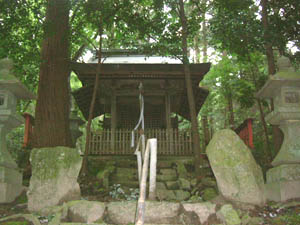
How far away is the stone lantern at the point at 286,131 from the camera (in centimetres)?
534

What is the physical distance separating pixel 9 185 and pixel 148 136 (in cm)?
683

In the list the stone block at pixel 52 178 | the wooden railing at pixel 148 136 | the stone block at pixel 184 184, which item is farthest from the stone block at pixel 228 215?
the wooden railing at pixel 148 136

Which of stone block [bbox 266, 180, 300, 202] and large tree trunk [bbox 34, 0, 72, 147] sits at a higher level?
large tree trunk [bbox 34, 0, 72, 147]

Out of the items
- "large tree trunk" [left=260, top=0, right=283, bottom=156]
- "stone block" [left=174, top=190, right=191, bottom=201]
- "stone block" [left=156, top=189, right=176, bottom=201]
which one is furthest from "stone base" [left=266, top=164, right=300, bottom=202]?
"large tree trunk" [left=260, top=0, right=283, bottom=156]

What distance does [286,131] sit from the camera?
5.85 metres

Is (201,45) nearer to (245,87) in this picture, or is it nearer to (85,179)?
(245,87)

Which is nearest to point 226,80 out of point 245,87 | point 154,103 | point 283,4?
point 245,87

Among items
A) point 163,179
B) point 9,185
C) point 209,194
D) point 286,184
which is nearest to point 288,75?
point 286,184

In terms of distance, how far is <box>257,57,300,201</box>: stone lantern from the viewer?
5.34m

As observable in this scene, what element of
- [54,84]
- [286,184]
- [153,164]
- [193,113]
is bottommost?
[286,184]

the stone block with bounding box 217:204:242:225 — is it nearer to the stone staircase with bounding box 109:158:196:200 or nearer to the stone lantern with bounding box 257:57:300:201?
the stone lantern with bounding box 257:57:300:201

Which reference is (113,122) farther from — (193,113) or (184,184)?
(184,184)

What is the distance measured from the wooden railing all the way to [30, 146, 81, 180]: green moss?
657 centimetres

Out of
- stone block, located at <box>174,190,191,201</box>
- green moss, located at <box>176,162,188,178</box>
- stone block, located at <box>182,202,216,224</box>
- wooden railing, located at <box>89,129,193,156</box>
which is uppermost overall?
wooden railing, located at <box>89,129,193,156</box>
